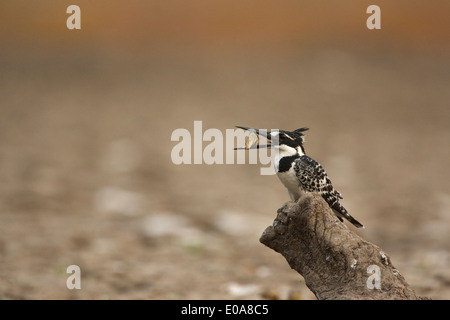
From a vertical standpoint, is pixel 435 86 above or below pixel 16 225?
above

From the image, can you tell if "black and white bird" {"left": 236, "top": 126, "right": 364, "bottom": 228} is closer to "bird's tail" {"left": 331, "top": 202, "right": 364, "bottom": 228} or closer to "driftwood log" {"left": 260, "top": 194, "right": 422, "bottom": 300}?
"bird's tail" {"left": 331, "top": 202, "right": 364, "bottom": 228}

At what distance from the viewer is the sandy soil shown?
280 inches

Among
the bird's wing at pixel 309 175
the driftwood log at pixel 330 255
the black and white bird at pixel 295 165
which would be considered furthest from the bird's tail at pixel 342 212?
the driftwood log at pixel 330 255

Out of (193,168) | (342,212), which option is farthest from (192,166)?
(342,212)

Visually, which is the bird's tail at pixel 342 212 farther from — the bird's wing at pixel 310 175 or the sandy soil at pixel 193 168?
the sandy soil at pixel 193 168

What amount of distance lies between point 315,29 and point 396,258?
12382 mm

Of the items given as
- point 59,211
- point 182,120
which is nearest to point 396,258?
point 59,211

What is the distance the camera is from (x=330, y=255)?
4.07 metres

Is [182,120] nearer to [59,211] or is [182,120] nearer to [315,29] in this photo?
[59,211]

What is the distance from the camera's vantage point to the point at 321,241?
4.09 metres

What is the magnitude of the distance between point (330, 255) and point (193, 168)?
8.04 m

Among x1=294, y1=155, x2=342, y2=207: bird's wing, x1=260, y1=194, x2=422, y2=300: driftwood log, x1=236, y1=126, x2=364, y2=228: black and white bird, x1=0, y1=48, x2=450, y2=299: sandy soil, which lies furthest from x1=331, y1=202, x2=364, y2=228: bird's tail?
x1=0, y1=48, x2=450, y2=299: sandy soil

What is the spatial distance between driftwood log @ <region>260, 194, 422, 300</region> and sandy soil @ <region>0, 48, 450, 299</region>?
1.80 m

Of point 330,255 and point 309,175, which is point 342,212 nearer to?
point 309,175
